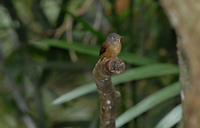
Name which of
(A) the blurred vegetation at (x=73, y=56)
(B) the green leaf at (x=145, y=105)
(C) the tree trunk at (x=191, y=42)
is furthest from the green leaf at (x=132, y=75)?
(C) the tree trunk at (x=191, y=42)

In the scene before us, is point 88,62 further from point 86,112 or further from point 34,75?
point 86,112

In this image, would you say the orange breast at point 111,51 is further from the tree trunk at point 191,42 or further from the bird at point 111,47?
the tree trunk at point 191,42

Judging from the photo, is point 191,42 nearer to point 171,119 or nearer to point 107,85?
point 107,85

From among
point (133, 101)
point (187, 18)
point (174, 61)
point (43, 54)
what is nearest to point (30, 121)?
point (43, 54)

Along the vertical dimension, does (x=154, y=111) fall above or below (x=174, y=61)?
below

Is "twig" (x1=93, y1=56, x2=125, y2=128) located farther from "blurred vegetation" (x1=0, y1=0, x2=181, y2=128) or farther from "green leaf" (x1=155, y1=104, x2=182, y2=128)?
"blurred vegetation" (x1=0, y1=0, x2=181, y2=128)
